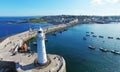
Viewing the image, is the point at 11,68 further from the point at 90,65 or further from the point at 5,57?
the point at 90,65

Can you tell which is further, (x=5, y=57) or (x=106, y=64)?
(x=106, y=64)

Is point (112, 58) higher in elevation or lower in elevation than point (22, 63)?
lower

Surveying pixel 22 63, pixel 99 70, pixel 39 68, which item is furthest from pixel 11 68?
pixel 99 70

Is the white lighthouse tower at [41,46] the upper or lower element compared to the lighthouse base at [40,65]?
upper

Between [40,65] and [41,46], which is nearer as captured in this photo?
[41,46]

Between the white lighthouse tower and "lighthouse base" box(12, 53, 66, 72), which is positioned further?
"lighthouse base" box(12, 53, 66, 72)

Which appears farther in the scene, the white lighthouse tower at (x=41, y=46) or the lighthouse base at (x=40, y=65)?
the lighthouse base at (x=40, y=65)

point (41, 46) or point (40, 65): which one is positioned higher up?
point (41, 46)

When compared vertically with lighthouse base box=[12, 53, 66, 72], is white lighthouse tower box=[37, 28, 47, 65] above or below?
above

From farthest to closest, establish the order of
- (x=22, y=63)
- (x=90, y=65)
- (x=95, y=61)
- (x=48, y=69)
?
(x=95, y=61) < (x=90, y=65) < (x=22, y=63) < (x=48, y=69)

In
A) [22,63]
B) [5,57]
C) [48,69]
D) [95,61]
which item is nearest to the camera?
[48,69]
